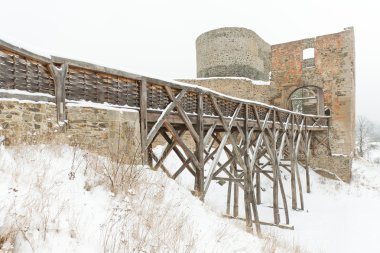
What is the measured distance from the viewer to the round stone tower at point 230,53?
21109 millimetres

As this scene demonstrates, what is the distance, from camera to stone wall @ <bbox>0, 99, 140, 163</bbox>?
10.00 feet

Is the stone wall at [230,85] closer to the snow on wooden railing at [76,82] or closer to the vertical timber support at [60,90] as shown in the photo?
the snow on wooden railing at [76,82]

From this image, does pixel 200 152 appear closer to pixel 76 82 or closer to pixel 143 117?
pixel 143 117

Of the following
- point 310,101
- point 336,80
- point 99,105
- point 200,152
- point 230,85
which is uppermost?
Result: point 336,80

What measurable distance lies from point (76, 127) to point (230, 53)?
18.9 metres

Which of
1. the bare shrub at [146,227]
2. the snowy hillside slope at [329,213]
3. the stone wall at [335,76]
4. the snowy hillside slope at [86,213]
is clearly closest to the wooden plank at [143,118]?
the snowy hillside slope at [86,213]

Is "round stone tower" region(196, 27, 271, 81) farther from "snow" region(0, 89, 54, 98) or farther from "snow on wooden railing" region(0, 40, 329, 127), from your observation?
"snow" region(0, 89, 54, 98)

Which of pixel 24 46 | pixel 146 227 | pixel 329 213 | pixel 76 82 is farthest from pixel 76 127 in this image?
pixel 329 213

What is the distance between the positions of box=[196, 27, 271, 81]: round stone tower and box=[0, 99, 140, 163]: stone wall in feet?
59.1

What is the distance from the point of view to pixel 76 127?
364 cm

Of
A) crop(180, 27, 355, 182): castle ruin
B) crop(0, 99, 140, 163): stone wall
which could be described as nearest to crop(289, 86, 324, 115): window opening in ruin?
crop(180, 27, 355, 182): castle ruin

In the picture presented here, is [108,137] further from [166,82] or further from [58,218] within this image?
[58,218]

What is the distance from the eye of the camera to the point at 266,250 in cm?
345

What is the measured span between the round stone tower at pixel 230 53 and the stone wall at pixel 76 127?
18.0 m
